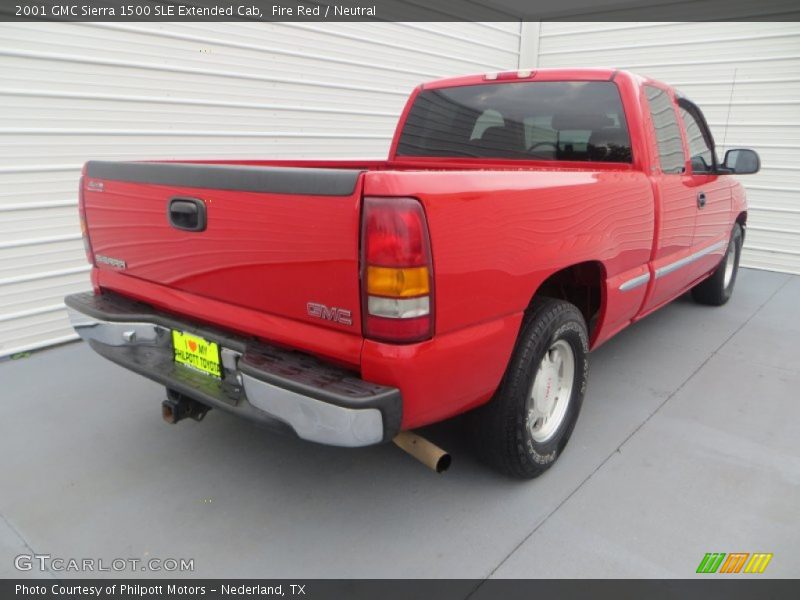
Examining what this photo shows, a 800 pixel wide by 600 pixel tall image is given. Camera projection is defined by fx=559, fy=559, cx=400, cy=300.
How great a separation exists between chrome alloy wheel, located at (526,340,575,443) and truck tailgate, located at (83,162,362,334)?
3.66 ft

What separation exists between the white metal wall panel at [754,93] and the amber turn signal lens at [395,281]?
736 cm

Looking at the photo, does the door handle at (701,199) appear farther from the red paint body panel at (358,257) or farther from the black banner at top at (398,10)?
the black banner at top at (398,10)

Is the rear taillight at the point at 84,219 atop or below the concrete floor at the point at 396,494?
atop

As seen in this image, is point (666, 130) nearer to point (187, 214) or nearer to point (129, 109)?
point (187, 214)

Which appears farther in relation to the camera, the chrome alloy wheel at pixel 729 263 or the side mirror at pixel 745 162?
the chrome alloy wheel at pixel 729 263

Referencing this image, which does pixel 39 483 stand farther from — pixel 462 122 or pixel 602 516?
pixel 462 122

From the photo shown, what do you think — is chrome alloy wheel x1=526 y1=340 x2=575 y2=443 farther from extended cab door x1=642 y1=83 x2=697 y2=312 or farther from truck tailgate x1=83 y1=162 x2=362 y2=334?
truck tailgate x1=83 y1=162 x2=362 y2=334

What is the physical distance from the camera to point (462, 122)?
354 centimetres

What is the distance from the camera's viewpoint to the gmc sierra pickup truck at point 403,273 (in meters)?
1.76

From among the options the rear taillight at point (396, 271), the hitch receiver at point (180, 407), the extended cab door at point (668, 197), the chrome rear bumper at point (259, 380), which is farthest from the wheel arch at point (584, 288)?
the hitch receiver at point (180, 407)

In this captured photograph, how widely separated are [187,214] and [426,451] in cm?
128

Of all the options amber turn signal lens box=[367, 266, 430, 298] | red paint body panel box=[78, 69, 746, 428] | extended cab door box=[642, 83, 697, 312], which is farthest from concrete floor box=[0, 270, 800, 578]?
amber turn signal lens box=[367, 266, 430, 298]

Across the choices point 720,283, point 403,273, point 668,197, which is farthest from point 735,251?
point 403,273

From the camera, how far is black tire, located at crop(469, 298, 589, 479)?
2.29 m
